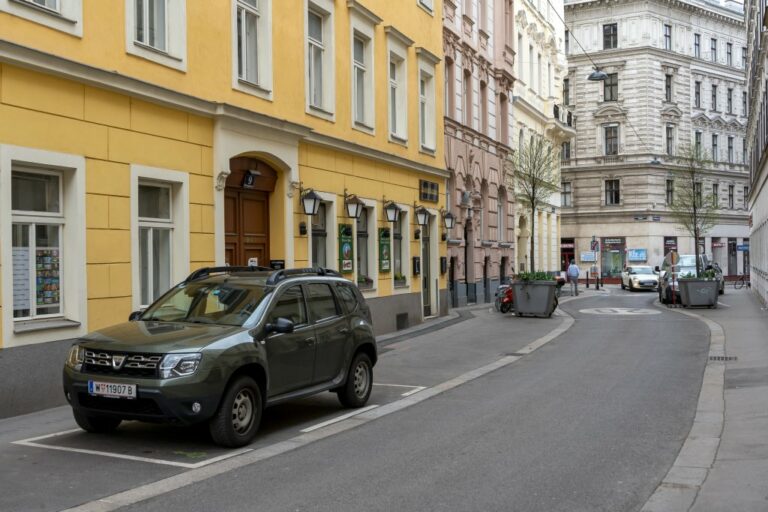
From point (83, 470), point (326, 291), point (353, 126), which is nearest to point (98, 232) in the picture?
point (326, 291)

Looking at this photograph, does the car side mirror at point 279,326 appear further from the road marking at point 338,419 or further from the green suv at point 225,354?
the road marking at point 338,419

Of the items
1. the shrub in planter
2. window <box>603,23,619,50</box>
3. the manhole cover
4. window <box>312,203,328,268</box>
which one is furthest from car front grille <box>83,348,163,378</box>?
window <box>603,23,619,50</box>

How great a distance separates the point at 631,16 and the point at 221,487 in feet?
199

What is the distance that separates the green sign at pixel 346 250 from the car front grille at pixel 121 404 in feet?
35.4

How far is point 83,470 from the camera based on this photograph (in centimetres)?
715

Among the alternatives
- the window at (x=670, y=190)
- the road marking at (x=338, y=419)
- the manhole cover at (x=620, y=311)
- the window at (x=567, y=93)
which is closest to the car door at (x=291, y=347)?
the road marking at (x=338, y=419)

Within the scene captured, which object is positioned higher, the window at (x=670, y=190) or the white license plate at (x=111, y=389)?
the window at (x=670, y=190)

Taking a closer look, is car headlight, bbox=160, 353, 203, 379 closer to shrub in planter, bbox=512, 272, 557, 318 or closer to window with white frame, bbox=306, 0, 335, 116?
window with white frame, bbox=306, 0, 335, 116

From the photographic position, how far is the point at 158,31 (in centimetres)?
1295

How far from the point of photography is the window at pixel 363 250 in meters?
19.9

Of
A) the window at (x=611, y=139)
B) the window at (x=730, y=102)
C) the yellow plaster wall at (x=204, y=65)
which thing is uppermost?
the window at (x=730, y=102)

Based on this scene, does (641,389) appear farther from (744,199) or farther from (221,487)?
(744,199)

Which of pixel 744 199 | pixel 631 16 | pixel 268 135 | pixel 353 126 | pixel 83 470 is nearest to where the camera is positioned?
pixel 83 470

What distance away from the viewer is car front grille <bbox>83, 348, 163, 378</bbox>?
7.65 metres
